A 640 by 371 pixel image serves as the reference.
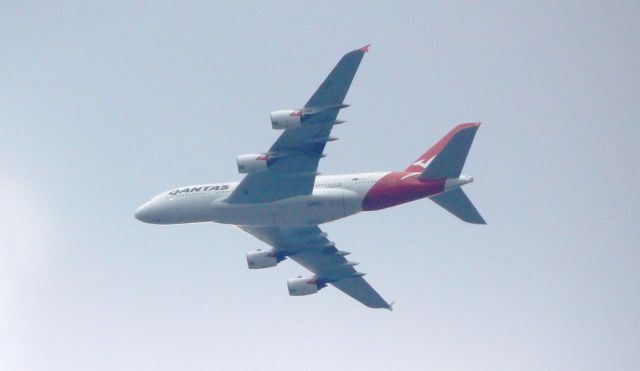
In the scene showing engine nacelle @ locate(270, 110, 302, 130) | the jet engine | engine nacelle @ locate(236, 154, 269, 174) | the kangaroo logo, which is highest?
engine nacelle @ locate(270, 110, 302, 130)

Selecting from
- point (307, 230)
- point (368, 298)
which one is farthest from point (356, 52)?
point (368, 298)

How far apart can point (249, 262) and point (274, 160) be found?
38.3ft

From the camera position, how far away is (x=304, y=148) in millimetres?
56250

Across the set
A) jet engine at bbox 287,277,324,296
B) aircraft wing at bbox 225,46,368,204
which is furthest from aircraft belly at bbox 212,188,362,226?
jet engine at bbox 287,277,324,296

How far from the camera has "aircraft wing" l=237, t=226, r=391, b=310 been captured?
65.8 m

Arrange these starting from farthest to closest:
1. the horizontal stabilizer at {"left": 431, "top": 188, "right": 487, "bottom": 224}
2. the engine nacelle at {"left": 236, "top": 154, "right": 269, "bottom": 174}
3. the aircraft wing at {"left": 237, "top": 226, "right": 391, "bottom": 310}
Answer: the aircraft wing at {"left": 237, "top": 226, "right": 391, "bottom": 310} → the horizontal stabilizer at {"left": 431, "top": 188, "right": 487, "bottom": 224} → the engine nacelle at {"left": 236, "top": 154, "right": 269, "bottom": 174}

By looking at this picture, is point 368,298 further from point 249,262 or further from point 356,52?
point 356,52

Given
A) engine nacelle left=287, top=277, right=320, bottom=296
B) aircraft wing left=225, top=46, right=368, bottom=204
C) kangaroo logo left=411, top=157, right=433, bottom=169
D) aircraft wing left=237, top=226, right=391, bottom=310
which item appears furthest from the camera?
engine nacelle left=287, top=277, right=320, bottom=296

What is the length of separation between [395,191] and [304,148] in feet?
20.9

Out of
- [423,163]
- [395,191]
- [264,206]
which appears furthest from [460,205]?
[264,206]

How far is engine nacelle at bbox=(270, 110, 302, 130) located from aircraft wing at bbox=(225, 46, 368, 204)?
351 mm

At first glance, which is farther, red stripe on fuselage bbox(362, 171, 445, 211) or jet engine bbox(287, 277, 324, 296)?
jet engine bbox(287, 277, 324, 296)

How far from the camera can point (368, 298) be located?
6844 cm

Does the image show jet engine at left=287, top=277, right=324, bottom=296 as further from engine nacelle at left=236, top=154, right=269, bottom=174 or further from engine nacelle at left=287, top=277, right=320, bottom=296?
engine nacelle at left=236, top=154, right=269, bottom=174
